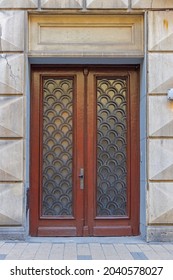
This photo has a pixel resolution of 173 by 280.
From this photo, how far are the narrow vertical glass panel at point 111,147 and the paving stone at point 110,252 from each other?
97 centimetres

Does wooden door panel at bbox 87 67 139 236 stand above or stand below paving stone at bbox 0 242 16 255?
above

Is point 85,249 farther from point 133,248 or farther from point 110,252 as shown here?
point 133,248

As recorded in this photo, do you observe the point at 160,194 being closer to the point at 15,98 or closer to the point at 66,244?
the point at 66,244

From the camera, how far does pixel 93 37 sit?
8.72m

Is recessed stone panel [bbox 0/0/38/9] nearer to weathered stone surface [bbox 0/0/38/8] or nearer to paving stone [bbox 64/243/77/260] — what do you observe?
weathered stone surface [bbox 0/0/38/8]

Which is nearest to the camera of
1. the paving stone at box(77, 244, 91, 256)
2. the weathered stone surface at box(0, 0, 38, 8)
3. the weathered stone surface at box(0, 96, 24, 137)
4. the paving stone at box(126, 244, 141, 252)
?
the paving stone at box(77, 244, 91, 256)

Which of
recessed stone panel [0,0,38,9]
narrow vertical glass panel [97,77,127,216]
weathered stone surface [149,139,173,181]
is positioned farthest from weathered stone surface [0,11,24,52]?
weathered stone surface [149,139,173,181]

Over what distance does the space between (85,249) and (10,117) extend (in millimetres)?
2725

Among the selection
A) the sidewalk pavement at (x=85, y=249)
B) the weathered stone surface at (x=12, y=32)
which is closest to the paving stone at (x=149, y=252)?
the sidewalk pavement at (x=85, y=249)

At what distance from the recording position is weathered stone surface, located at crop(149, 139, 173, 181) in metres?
8.41

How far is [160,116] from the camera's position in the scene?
8.48 meters

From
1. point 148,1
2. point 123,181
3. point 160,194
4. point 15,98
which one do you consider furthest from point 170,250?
point 148,1

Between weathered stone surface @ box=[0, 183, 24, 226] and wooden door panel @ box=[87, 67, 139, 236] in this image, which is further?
wooden door panel @ box=[87, 67, 139, 236]

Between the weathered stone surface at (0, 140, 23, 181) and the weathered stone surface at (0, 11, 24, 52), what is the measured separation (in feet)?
6.00
